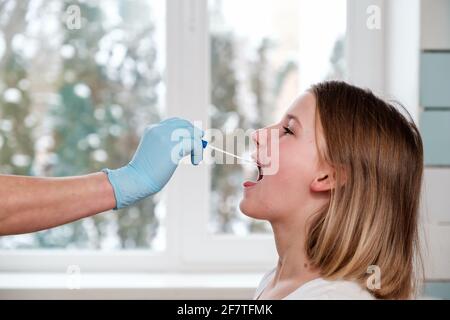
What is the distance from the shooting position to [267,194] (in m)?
1.28

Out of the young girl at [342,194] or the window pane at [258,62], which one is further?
the window pane at [258,62]

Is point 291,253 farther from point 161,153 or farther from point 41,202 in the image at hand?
point 41,202

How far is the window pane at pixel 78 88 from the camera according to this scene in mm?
2041

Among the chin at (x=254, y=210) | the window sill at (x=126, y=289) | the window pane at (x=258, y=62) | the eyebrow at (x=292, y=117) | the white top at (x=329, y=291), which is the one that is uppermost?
the window pane at (x=258, y=62)

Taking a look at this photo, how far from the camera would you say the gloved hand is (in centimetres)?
125

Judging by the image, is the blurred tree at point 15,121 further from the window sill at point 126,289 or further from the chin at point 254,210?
the chin at point 254,210

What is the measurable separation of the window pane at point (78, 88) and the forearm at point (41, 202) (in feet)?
2.97

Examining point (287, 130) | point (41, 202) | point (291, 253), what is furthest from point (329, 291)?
point (41, 202)

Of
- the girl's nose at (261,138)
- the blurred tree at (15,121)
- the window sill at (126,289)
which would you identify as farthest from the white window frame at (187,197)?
the girl's nose at (261,138)

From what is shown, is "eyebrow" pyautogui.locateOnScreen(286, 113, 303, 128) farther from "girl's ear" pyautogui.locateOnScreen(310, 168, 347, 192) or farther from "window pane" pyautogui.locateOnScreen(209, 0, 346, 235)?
"window pane" pyautogui.locateOnScreen(209, 0, 346, 235)
